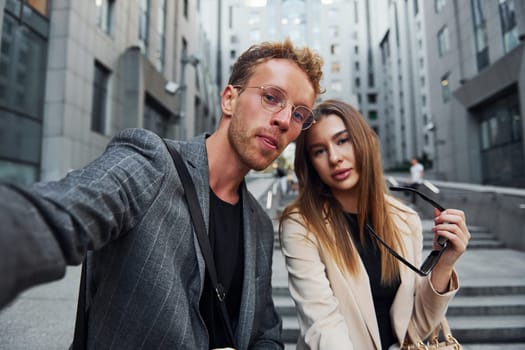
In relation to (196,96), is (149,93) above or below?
below

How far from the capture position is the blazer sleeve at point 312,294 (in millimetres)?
1674

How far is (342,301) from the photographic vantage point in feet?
6.07

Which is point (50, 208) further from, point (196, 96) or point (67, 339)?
point (196, 96)

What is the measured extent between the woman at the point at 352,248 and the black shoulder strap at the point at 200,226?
65 cm

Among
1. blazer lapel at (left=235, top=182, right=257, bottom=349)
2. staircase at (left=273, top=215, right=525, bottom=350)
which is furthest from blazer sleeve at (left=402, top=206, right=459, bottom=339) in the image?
staircase at (left=273, top=215, right=525, bottom=350)

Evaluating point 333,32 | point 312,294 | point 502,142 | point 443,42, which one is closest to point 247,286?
point 312,294

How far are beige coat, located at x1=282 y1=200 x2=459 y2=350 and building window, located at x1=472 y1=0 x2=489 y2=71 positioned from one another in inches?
772

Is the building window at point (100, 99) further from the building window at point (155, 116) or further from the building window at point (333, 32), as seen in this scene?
the building window at point (333, 32)

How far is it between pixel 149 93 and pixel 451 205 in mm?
14530

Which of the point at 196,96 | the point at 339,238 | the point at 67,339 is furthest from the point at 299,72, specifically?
the point at 196,96

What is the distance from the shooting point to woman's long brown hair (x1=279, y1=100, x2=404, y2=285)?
1.96m

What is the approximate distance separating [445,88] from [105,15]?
20.9 m

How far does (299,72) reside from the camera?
168 cm

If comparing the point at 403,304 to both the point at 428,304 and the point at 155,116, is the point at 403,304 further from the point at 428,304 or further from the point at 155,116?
the point at 155,116
